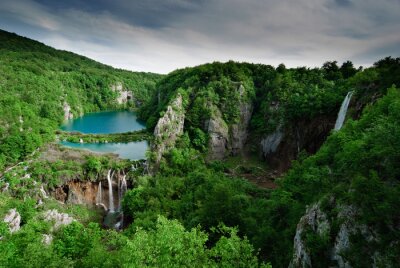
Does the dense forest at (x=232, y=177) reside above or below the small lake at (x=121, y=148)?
above

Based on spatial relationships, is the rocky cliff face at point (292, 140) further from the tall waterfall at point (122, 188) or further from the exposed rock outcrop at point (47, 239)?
the exposed rock outcrop at point (47, 239)

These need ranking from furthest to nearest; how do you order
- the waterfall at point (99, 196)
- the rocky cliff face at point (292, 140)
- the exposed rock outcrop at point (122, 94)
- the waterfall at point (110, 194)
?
the exposed rock outcrop at point (122, 94), the rocky cliff face at point (292, 140), the waterfall at point (99, 196), the waterfall at point (110, 194)

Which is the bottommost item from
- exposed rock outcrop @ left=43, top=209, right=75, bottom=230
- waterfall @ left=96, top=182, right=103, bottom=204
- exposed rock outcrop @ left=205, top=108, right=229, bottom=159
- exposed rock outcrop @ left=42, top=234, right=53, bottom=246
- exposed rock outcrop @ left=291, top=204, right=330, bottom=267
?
waterfall @ left=96, top=182, right=103, bottom=204

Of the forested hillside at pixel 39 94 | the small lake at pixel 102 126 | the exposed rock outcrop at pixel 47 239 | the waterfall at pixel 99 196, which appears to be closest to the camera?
the exposed rock outcrop at pixel 47 239

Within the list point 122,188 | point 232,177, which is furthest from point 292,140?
point 122,188

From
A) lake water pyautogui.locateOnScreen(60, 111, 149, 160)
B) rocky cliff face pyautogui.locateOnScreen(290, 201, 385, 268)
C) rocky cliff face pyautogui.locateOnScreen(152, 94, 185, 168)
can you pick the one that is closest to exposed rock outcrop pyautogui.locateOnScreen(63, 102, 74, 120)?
lake water pyautogui.locateOnScreen(60, 111, 149, 160)

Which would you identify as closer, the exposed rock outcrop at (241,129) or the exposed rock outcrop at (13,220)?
the exposed rock outcrop at (13,220)

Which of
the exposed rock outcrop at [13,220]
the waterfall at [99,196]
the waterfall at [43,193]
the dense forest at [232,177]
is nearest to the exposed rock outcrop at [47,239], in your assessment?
the dense forest at [232,177]

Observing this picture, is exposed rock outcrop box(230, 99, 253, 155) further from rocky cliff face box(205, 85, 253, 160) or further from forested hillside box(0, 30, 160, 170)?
forested hillside box(0, 30, 160, 170)
